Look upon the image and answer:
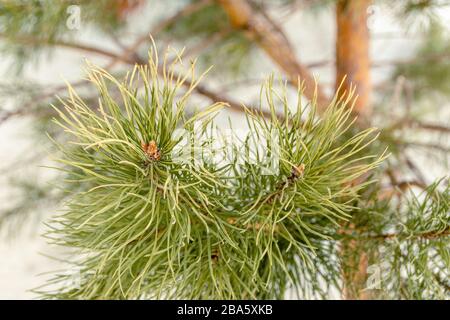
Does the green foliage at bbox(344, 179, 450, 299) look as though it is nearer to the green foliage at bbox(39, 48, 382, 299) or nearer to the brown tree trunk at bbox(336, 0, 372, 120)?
the green foliage at bbox(39, 48, 382, 299)

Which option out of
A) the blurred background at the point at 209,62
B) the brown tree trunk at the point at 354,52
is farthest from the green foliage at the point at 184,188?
the brown tree trunk at the point at 354,52

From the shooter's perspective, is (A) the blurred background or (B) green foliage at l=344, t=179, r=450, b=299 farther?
(A) the blurred background

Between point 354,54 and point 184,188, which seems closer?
point 184,188

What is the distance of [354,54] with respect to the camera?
1.78ft

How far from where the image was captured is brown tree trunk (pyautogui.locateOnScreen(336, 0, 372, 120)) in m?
0.53

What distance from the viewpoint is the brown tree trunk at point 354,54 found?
1.73 ft

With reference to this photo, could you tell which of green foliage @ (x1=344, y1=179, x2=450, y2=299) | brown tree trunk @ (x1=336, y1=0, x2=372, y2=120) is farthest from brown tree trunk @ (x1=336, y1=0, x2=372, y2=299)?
green foliage @ (x1=344, y1=179, x2=450, y2=299)

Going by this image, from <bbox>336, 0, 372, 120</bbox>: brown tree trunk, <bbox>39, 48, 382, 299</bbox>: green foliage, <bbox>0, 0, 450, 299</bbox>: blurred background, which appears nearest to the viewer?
<bbox>39, 48, 382, 299</bbox>: green foliage

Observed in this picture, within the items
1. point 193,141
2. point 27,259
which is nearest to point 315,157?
point 193,141

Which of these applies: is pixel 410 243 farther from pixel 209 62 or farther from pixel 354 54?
pixel 209 62

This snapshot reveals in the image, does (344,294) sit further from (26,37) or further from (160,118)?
(26,37)

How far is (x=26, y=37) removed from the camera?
41 centimetres

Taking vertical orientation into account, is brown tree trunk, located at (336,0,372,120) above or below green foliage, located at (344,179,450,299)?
above

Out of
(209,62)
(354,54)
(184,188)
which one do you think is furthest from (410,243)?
(209,62)
